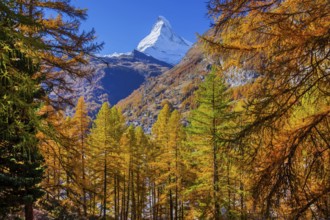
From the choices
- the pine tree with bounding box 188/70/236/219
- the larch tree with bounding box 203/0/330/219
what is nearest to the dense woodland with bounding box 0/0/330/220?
the larch tree with bounding box 203/0/330/219

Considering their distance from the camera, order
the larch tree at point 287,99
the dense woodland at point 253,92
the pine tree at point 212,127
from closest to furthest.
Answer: the dense woodland at point 253,92 < the larch tree at point 287,99 < the pine tree at point 212,127

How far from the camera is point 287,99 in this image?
5355 millimetres

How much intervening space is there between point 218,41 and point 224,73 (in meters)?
1.58

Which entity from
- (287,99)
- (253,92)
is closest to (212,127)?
(253,92)

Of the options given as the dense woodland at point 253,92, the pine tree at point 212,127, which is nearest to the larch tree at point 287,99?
the dense woodland at point 253,92

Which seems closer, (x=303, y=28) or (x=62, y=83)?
(x=303, y=28)

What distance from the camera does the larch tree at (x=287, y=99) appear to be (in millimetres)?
5109

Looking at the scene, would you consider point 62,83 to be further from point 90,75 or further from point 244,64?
point 244,64

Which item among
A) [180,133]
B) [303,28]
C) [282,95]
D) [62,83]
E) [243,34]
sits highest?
[180,133]

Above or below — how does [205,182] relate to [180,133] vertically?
below

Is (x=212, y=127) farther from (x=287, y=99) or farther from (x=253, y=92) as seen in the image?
(x=287, y=99)

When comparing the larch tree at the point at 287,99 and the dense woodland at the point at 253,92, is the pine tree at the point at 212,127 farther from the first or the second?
the larch tree at the point at 287,99

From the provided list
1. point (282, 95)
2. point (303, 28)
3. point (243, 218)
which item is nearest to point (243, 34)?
point (303, 28)

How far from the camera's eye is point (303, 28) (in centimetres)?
546
